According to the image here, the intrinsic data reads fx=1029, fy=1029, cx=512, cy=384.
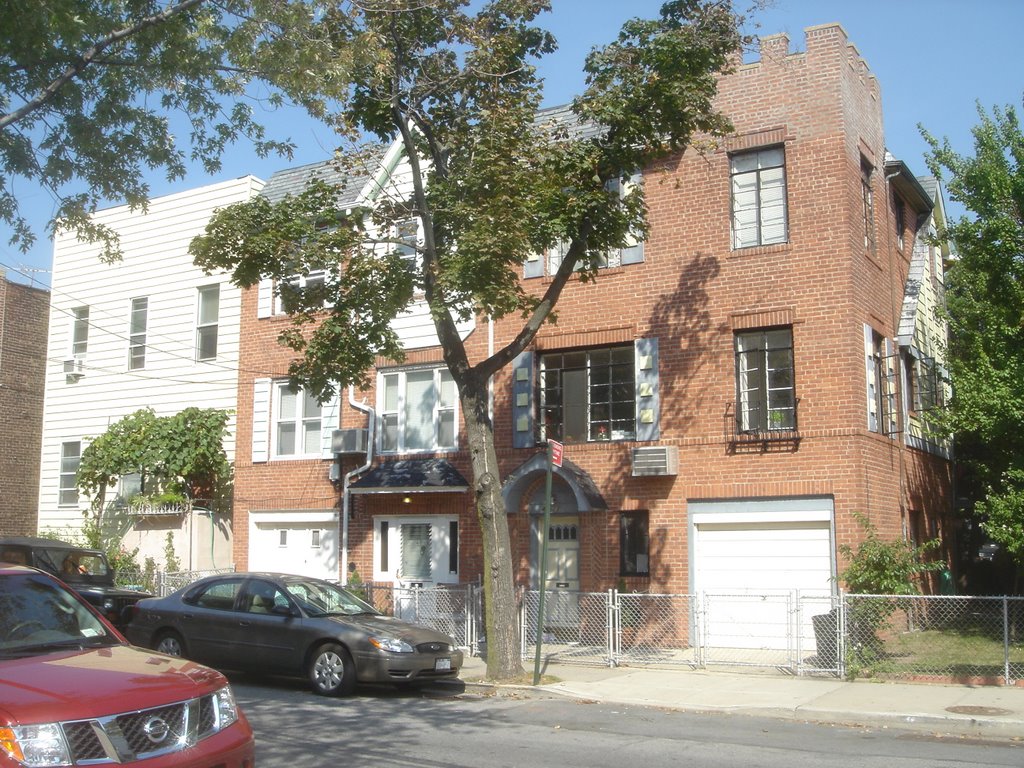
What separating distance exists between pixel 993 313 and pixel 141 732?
1569 centimetres

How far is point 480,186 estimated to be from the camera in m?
13.6

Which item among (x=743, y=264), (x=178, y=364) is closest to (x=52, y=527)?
(x=178, y=364)

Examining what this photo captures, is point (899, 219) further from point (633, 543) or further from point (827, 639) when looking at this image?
point (827, 639)

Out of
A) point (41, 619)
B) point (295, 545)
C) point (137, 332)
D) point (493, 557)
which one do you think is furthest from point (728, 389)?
point (137, 332)

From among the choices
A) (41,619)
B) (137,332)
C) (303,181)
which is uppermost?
(303,181)

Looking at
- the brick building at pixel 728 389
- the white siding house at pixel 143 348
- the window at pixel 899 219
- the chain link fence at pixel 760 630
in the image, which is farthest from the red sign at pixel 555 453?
the white siding house at pixel 143 348

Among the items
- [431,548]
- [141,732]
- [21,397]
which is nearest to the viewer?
[141,732]

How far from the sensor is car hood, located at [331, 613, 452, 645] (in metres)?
12.5

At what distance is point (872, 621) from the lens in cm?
1373

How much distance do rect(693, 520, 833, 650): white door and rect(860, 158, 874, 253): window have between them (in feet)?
16.5

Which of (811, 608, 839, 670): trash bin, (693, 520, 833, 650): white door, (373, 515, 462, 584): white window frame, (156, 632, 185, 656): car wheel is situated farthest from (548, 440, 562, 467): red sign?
(373, 515, 462, 584): white window frame

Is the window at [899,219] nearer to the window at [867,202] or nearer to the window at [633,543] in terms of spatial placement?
the window at [867,202]

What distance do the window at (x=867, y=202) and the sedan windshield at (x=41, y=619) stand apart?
14189mm

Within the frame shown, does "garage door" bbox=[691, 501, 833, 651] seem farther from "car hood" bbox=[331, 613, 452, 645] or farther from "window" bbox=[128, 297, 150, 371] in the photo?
"window" bbox=[128, 297, 150, 371]
